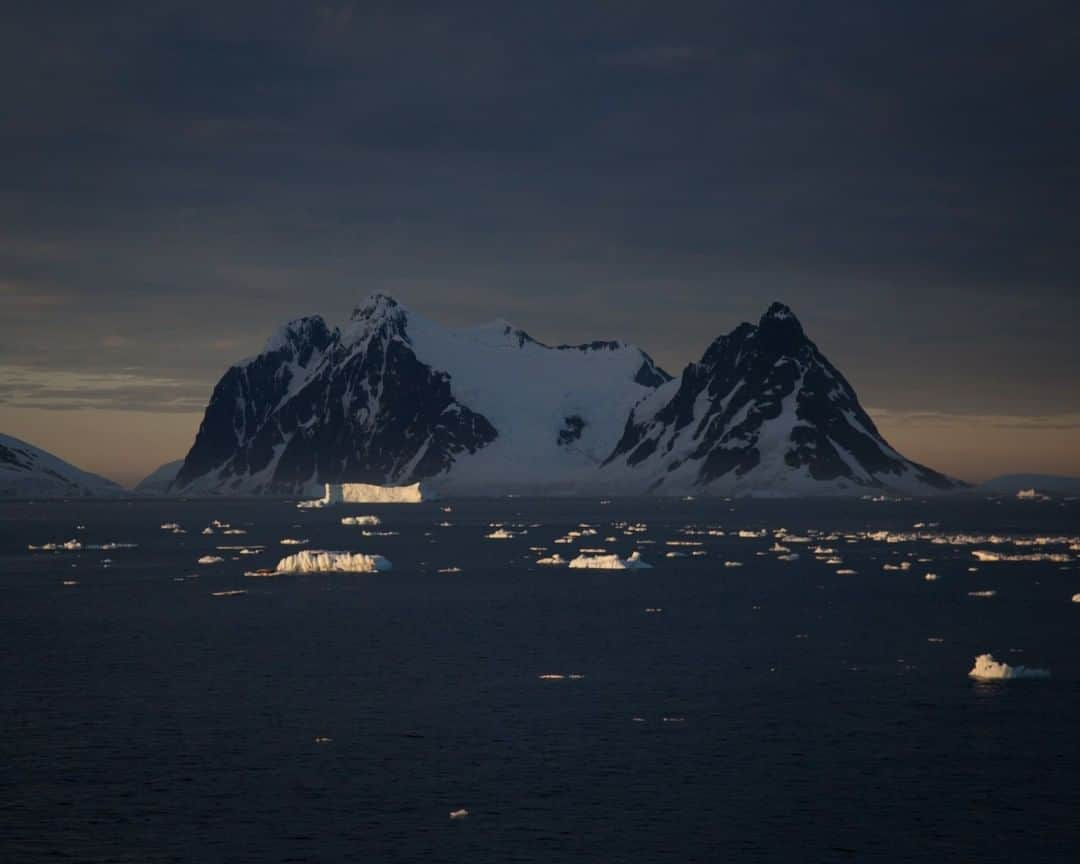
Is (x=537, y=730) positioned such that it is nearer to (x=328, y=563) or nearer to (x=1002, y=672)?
(x=1002, y=672)

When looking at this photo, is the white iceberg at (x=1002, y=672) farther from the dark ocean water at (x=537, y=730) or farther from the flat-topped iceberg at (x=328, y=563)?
the flat-topped iceberg at (x=328, y=563)

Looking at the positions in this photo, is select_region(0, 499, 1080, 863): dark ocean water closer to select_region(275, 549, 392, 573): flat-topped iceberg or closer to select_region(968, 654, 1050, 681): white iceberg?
select_region(968, 654, 1050, 681): white iceberg

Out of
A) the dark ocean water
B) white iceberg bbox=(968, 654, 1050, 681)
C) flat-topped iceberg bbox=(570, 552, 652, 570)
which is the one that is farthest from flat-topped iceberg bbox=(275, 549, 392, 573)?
white iceberg bbox=(968, 654, 1050, 681)

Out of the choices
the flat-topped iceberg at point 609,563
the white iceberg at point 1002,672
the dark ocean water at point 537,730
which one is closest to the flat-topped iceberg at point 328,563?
the flat-topped iceberg at point 609,563

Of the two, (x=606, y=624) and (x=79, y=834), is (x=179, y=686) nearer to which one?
(x=79, y=834)

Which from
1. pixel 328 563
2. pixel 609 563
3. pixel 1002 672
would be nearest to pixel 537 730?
pixel 1002 672
